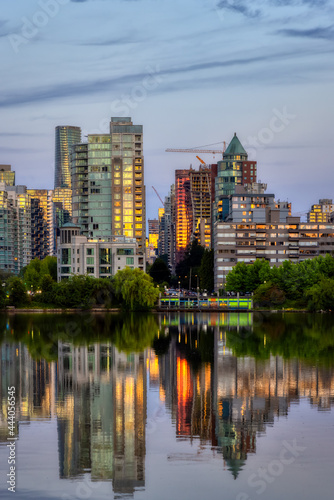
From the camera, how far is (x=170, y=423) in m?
37.0

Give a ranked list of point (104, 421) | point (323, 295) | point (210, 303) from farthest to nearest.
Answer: point (210, 303) → point (323, 295) → point (104, 421)

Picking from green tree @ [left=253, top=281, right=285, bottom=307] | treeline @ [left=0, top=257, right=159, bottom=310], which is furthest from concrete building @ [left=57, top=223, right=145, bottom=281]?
green tree @ [left=253, top=281, right=285, bottom=307]

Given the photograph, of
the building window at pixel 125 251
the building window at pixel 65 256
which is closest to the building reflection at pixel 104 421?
the building window at pixel 125 251

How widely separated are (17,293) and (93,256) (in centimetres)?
2519

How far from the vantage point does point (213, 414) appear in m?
38.8

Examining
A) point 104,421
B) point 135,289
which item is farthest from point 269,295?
point 104,421

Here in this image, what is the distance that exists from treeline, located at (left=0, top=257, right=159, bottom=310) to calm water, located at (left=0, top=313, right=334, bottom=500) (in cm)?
7209

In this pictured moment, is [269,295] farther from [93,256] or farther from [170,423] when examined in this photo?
[170,423]

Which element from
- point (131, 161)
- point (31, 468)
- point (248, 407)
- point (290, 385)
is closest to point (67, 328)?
point (290, 385)

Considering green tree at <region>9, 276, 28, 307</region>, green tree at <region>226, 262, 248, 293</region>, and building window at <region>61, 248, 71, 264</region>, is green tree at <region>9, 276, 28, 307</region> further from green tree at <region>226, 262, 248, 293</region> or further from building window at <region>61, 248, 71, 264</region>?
green tree at <region>226, 262, 248, 293</region>

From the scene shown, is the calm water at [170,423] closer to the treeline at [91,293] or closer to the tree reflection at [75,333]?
the tree reflection at [75,333]

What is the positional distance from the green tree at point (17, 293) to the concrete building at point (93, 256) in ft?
61.9

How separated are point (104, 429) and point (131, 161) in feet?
546

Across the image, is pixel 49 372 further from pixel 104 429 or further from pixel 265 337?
pixel 265 337
